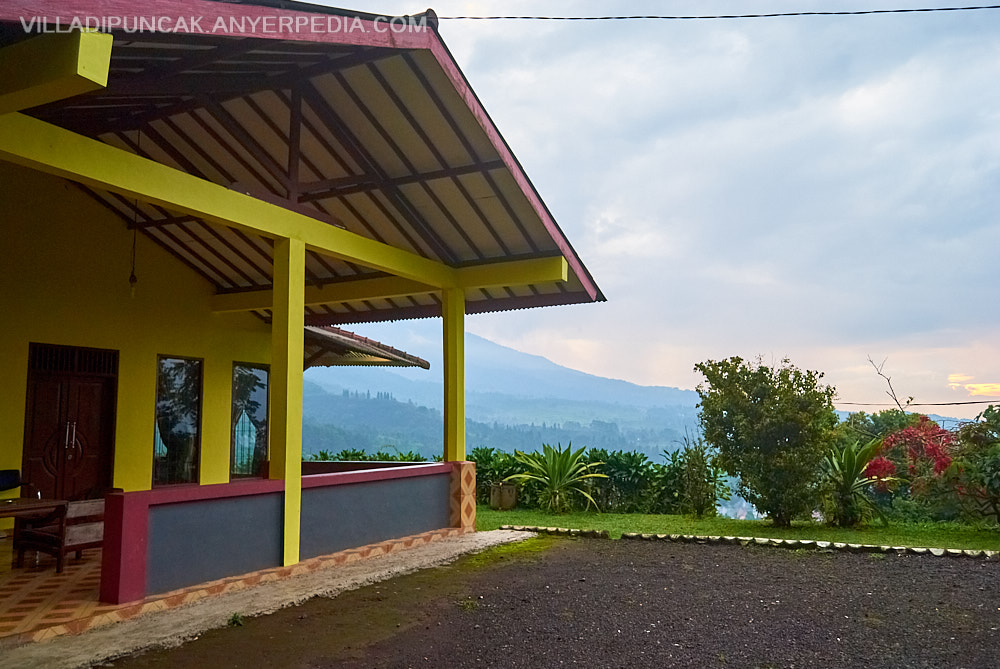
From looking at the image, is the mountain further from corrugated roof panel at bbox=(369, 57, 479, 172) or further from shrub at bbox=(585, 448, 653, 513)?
corrugated roof panel at bbox=(369, 57, 479, 172)

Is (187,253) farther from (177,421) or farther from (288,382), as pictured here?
(288,382)

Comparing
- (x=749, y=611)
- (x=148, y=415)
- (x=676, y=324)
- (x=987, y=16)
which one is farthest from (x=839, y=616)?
(x=676, y=324)

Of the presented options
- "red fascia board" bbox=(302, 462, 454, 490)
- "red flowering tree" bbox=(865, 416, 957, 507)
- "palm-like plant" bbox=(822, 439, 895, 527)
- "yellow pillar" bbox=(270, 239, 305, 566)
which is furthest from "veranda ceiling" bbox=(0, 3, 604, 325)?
"red flowering tree" bbox=(865, 416, 957, 507)

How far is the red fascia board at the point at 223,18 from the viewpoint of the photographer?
331 centimetres

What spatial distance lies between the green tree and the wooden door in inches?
315

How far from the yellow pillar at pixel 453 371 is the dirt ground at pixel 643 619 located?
2356mm

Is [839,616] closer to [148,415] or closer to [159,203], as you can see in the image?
[159,203]

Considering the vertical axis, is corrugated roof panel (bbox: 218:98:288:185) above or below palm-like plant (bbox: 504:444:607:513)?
above

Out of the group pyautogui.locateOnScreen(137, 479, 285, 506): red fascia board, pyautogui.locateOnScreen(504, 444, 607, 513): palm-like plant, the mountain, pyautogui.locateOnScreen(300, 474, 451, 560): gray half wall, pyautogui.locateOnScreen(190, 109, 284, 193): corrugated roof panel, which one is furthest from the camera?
the mountain

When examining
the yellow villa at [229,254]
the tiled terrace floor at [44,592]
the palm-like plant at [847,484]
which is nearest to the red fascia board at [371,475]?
the yellow villa at [229,254]

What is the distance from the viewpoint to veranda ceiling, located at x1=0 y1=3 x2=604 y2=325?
648 cm

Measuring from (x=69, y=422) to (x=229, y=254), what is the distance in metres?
2.90

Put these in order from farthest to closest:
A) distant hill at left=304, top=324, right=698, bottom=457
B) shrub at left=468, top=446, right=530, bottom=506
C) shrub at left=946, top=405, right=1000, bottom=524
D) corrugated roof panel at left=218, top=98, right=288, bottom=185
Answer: distant hill at left=304, top=324, right=698, bottom=457 < shrub at left=468, top=446, right=530, bottom=506 < shrub at left=946, top=405, right=1000, bottom=524 < corrugated roof panel at left=218, top=98, right=288, bottom=185

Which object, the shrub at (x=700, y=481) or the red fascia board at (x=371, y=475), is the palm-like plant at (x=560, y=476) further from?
the red fascia board at (x=371, y=475)
